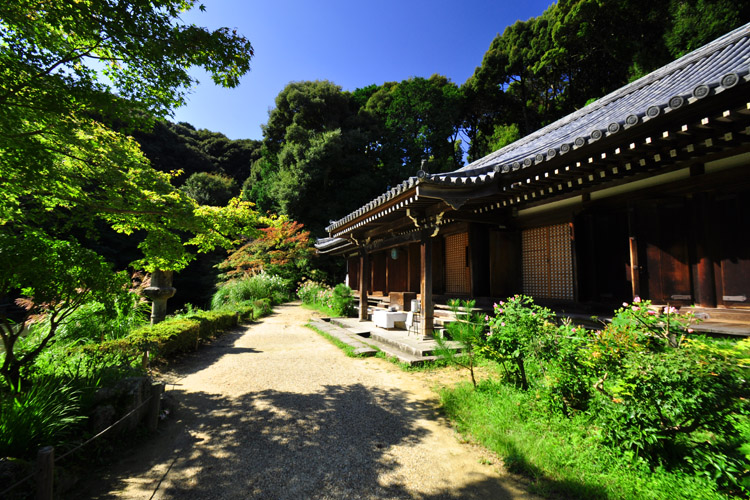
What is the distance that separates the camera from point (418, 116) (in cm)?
2453

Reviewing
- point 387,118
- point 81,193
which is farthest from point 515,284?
point 387,118

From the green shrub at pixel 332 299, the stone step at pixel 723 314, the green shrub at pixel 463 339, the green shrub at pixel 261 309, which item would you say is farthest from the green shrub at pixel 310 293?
the stone step at pixel 723 314

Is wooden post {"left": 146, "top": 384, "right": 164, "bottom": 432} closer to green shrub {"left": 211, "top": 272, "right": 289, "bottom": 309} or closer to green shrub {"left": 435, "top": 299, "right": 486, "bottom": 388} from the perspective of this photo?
green shrub {"left": 435, "top": 299, "right": 486, "bottom": 388}

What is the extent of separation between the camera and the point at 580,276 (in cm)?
531

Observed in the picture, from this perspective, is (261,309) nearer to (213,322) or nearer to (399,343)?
(213,322)

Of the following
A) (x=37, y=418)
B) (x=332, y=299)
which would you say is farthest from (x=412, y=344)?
(x=332, y=299)

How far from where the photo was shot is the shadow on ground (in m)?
2.39

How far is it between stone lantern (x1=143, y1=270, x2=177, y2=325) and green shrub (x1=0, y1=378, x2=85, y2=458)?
4.22m

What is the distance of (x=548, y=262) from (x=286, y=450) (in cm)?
547

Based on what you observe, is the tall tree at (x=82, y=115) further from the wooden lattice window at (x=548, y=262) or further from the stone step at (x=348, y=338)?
the wooden lattice window at (x=548, y=262)

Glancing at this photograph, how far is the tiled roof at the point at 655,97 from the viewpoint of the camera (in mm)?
2850

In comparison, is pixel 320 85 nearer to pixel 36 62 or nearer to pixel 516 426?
pixel 36 62

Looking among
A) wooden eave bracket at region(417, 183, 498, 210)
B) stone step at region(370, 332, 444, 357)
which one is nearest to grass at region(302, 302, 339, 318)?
stone step at region(370, 332, 444, 357)

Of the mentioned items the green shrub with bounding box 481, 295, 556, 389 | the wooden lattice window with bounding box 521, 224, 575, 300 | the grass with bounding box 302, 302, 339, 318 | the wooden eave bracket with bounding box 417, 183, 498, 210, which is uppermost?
the wooden eave bracket with bounding box 417, 183, 498, 210
